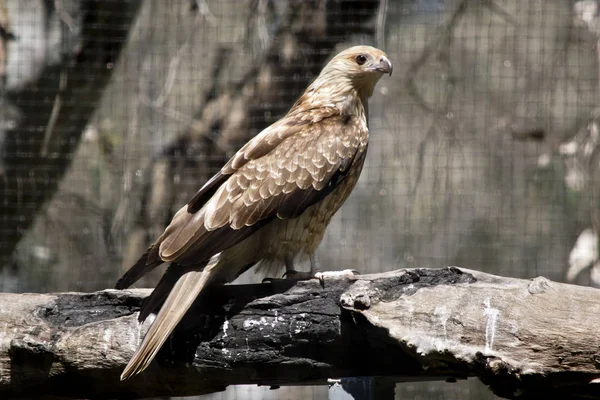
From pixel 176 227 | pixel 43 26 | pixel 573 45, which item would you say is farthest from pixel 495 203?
pixel 176 227

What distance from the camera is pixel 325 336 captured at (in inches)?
108

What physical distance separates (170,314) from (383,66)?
1.67m

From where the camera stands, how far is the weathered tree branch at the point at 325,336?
2422 millimetres

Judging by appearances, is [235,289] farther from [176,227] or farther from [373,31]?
[373,31]

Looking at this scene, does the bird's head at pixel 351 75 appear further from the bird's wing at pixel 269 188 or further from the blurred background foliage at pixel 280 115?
the blurred background foliage at pixel 280 115

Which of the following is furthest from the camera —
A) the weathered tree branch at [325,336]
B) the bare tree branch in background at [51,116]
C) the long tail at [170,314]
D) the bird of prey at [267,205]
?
the bare tree branch in background at [51,116]

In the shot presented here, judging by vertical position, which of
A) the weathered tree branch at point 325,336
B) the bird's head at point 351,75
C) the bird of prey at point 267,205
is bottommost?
the weathered tree branch at point 325,336

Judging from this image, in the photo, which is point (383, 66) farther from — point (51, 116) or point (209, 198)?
point (51, 116)

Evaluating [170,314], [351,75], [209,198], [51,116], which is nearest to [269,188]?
[209,198]

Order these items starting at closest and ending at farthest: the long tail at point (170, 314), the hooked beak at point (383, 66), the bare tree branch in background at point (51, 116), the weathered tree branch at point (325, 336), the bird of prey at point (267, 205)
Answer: the weathered tree branch at point (325, 336), the long tail at point (170, 314), the bird of prey at point (267, 205), the hooked beak at point (383, 66), the bare tree branch in background at point (51, 116)

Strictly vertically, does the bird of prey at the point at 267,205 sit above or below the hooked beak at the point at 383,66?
below

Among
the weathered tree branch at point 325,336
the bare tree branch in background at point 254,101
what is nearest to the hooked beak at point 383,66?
the weathered tree branch at point 325,336

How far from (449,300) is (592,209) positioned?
3.99 meters

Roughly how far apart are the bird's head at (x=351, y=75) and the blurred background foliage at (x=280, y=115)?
181cm
